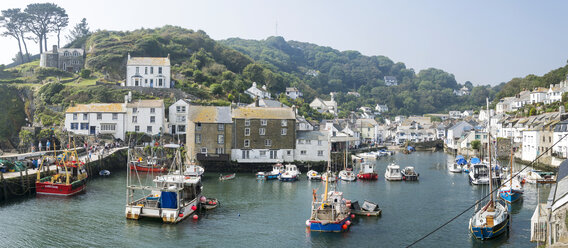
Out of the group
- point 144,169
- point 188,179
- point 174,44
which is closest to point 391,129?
point 174,44

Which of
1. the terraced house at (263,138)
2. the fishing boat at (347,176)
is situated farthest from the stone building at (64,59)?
the fishing boat at (347,176)

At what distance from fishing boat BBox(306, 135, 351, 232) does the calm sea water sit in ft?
1.90

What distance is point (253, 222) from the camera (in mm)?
31641

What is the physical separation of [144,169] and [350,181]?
23235mm

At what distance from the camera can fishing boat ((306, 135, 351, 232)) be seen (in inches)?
1122

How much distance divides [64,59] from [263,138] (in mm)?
57208

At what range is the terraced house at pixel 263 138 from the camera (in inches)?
2210

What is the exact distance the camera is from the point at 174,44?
111 m

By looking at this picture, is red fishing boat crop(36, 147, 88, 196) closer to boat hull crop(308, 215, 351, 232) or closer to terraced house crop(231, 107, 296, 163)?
terraced house crop(231, 107, 296, 163)

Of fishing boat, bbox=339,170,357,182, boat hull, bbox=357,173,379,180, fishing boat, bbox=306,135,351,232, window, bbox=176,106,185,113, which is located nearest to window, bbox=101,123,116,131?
window, bbox=176,106,185,113

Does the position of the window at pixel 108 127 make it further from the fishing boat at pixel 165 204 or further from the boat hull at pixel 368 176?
the boat hull at pixel 368 176

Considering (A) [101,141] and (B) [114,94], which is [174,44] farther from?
(A) [101,141]

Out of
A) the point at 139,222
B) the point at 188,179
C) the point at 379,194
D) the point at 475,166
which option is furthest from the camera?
the point at 475,166

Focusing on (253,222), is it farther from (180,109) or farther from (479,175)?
(180,109)
